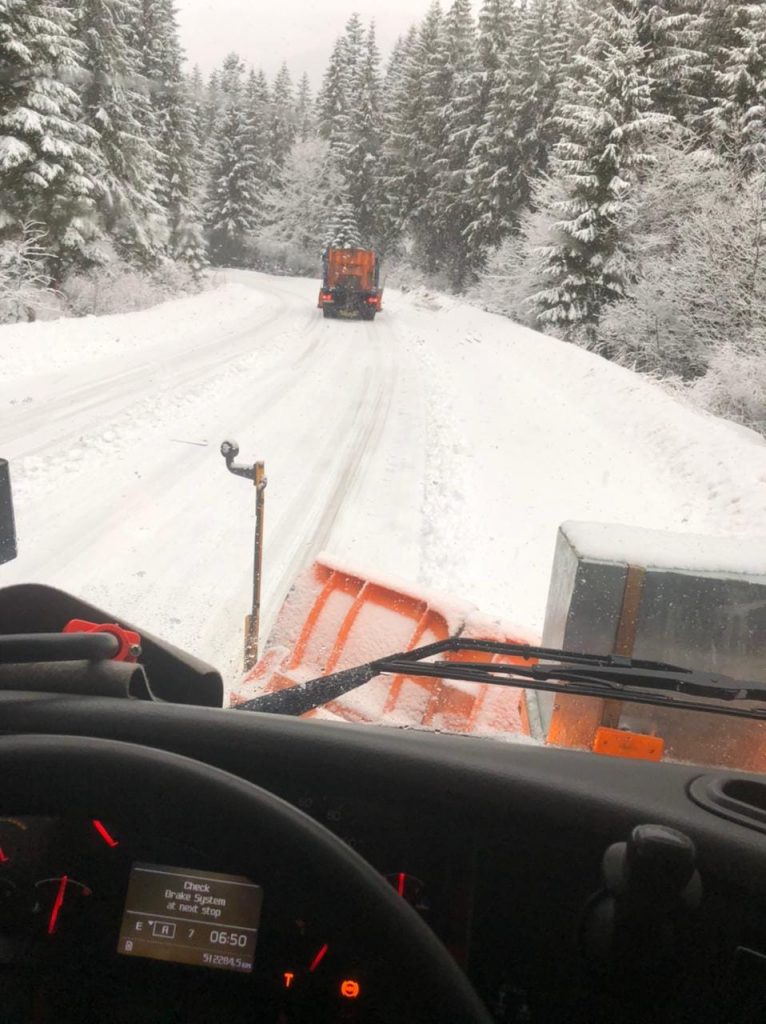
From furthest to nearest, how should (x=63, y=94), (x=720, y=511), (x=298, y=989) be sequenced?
1. (x=63, y=94)
2. (x=720, y=511)
3. (x=298, y=989)

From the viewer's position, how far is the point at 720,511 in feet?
32.5

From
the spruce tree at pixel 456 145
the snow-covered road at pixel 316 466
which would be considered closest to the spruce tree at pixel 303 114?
the spruce tree at pixel 456 145

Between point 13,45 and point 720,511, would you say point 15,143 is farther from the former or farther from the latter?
point 720,511

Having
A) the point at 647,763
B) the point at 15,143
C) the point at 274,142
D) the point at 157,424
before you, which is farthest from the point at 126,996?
the point at 274,142

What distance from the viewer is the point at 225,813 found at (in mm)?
1006

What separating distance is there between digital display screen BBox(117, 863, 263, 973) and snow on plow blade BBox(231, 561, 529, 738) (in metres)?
2.19

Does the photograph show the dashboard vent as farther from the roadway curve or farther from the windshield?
the roadway curve

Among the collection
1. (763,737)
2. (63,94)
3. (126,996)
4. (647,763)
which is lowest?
(763,737)

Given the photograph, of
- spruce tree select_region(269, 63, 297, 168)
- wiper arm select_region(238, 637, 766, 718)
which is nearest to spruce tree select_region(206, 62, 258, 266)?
spruce tree select_region(269, 63, 297, 168)

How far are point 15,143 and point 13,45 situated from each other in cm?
221

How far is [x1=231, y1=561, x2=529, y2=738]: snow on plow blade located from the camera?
337cm

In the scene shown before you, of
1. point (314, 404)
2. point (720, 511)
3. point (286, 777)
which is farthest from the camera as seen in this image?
point (314, 404)

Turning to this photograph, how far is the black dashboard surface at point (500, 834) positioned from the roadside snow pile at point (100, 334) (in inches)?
465

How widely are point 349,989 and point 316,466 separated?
9016mm
